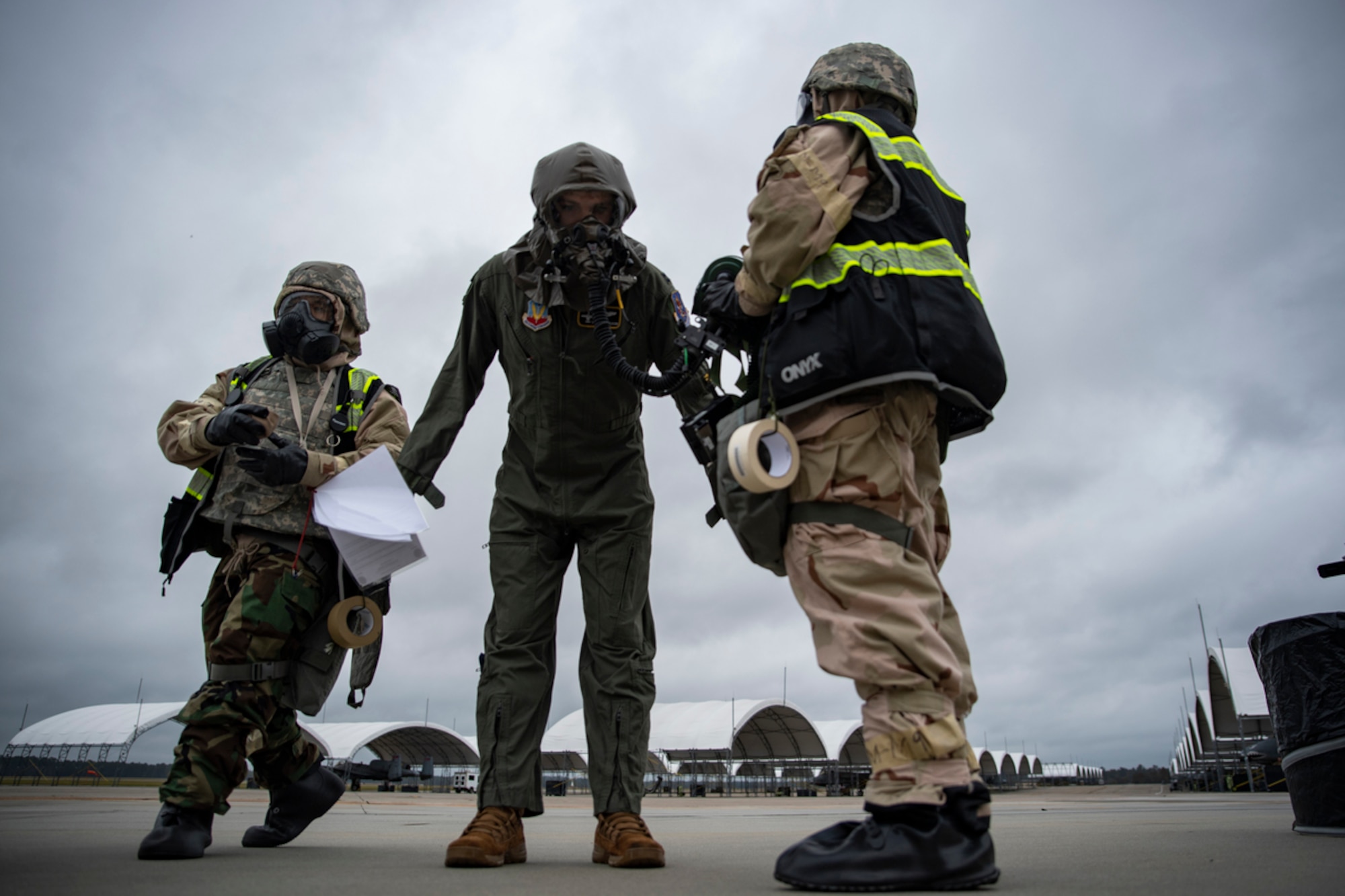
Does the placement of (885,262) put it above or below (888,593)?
above

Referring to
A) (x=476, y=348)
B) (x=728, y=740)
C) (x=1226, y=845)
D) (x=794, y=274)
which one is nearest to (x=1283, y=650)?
(x=1226, y=845)

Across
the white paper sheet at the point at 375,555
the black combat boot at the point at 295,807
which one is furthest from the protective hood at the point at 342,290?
the black combat boot at the point at 295,807

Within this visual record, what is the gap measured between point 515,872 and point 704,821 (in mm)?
4032

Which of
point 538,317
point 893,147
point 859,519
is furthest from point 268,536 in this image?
point 893,147

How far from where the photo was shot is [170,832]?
2.23 m

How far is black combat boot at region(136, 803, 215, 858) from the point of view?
2.17 meters

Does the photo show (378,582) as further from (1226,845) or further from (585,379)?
(1226,845)

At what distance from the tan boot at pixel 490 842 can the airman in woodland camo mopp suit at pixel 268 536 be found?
2.39ft

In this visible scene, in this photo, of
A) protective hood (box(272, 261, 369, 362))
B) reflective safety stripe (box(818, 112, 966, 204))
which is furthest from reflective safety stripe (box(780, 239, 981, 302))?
protective hood (box(272, 261, 369, 362))

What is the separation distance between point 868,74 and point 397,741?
52.6 m

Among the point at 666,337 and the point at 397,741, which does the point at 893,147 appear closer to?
the point at 666,337

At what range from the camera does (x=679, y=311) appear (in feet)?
9.27

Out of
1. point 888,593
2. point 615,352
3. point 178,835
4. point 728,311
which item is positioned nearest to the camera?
point 888,593

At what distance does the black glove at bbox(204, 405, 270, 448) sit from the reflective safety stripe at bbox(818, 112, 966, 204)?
6.58 feet
